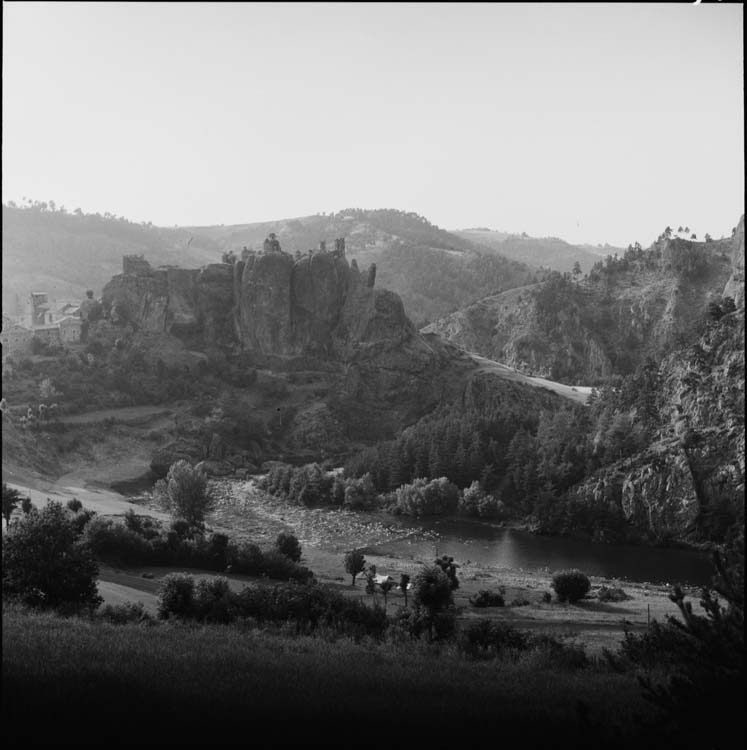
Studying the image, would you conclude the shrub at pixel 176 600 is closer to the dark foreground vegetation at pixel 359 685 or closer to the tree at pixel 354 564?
the dark foreground vegetation at pixel 359 685

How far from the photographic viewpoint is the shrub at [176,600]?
40.9 feet

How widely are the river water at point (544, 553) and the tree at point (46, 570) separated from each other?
20370 millimetres

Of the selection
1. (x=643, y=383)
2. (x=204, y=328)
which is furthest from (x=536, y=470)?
(x=204, y=328)

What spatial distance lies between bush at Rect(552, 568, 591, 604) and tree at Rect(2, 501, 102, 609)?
13.4 metres

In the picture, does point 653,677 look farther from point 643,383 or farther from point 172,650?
point 643,383

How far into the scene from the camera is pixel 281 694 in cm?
587

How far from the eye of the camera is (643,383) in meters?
49.0

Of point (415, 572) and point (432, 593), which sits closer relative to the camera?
point (432, 593)

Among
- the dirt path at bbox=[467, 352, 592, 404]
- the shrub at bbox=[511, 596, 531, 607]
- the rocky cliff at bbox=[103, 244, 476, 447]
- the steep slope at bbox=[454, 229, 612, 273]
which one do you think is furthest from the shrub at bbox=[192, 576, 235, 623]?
the steep slope at bbox=[454, 229, 612, 273]

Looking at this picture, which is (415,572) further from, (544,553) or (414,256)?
(414,256)

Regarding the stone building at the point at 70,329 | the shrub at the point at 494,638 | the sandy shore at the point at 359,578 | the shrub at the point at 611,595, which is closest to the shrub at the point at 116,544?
the sandy shore at the point at 359,578

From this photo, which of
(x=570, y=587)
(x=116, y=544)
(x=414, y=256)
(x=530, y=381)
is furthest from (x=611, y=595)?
(x=414, y=256)

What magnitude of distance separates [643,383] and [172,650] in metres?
45.1

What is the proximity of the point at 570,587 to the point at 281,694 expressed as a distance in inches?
706
